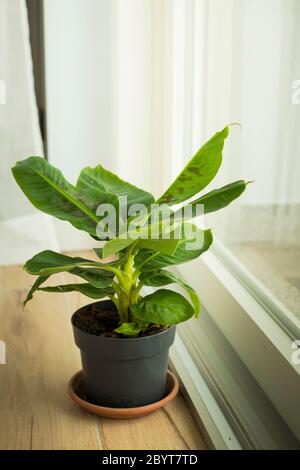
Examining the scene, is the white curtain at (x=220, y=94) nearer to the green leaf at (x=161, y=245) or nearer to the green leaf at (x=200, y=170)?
the green leaf at (x=200, y=170)

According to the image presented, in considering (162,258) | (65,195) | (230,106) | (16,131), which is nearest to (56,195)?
(65,195)

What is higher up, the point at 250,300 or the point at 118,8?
the point at 118,8

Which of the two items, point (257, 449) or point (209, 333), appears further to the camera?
point (209, 333)

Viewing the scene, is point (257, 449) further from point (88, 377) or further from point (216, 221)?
point (216, 221)

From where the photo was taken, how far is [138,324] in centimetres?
126

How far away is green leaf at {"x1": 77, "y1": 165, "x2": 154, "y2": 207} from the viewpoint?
1.26 m

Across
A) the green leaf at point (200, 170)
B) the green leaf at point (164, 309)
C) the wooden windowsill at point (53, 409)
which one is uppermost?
the green leaf at point (200, 170)

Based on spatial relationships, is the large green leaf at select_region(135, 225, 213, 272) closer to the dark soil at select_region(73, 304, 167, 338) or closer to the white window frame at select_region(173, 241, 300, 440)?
the dark soil at select_region(73, 304, 167, 338)

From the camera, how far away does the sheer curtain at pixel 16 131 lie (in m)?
2.04

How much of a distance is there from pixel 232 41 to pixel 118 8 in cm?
71

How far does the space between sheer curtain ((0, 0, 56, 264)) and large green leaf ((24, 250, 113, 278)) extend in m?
0.92

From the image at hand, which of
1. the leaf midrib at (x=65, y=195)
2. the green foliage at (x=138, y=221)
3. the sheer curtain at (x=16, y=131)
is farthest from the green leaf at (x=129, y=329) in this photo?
the sheer curtain at (x=16, y=131)

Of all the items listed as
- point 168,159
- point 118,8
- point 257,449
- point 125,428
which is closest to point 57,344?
point 125,428

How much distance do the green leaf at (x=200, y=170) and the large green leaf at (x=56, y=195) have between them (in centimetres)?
12
